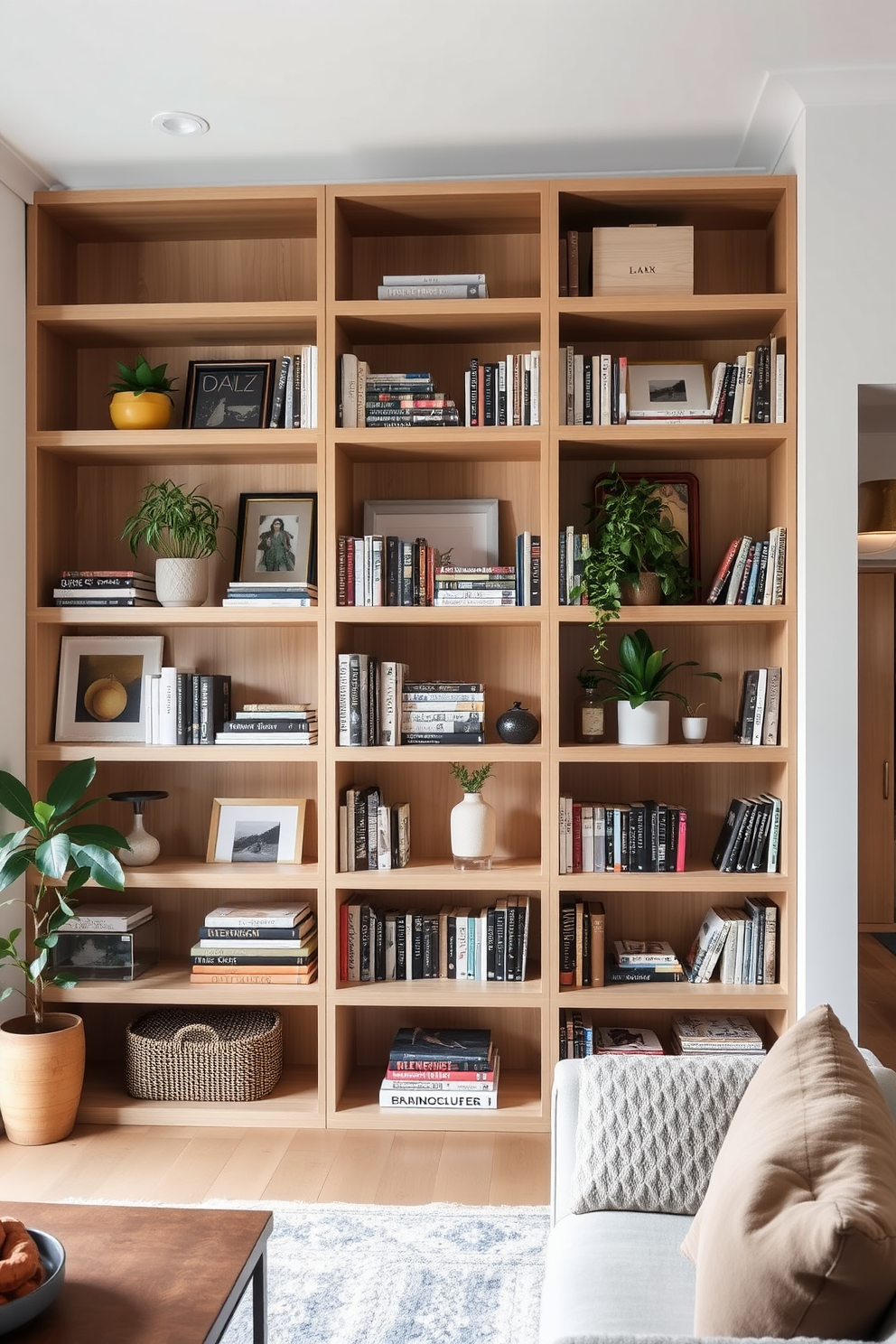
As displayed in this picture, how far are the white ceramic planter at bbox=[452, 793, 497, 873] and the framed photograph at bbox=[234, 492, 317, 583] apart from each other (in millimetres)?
856

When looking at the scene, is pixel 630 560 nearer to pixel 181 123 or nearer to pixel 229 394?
pixel 229 394

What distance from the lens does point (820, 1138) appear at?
4.33ft

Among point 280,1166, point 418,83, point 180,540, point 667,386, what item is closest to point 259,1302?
point 280,1166

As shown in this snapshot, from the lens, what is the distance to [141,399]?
10.8ft

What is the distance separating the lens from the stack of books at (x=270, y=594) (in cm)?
320

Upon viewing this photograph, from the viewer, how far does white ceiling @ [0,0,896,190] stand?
2447 millimetres

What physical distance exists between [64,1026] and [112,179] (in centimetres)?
253

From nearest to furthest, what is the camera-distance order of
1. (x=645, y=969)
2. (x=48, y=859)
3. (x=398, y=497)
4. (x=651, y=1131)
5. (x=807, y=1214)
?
(x=807, y=1214) < (x=651, y=1131) < (x=48, y=859) < (x=645, y=969) < (x=398, y=497)

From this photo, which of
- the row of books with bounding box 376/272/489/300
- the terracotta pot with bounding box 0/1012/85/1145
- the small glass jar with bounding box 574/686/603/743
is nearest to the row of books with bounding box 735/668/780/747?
the small glass jar with bounding box 574/686/603/743

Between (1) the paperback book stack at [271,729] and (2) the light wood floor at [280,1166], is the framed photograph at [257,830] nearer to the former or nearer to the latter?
(1) the paperback book stack at [271,729]

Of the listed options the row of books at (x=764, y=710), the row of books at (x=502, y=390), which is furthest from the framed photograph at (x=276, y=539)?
the row of books at (x=764, y=710)

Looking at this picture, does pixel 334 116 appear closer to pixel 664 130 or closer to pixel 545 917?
pixel 664 130

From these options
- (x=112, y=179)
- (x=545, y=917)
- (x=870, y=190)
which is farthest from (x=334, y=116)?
(x=545, y=917)

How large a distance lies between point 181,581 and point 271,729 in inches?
20.6
